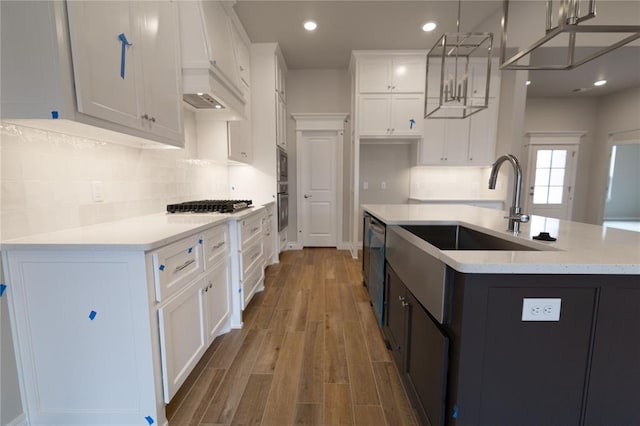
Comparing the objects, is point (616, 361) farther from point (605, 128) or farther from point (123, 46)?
point (605, 128)

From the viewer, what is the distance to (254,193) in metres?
3.77

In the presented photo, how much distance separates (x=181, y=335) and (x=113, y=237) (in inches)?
23.8

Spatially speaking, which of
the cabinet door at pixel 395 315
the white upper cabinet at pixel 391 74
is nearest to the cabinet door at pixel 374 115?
the white upper cabinet at pixel 391 74

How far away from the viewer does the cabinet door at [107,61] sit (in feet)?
3.65

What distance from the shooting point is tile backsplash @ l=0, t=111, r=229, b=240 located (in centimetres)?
119

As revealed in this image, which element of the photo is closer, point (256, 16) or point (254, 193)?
point (256, 16)

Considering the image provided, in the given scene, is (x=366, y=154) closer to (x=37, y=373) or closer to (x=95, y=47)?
(x=95, y=47)

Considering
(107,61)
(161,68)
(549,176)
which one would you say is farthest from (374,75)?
(549,176)

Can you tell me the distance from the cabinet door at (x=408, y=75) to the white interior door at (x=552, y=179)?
11.6 feet

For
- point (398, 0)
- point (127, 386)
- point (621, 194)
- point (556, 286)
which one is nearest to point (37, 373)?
point (127, 386)

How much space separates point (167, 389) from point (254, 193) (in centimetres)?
273

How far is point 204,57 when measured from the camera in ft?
6.58

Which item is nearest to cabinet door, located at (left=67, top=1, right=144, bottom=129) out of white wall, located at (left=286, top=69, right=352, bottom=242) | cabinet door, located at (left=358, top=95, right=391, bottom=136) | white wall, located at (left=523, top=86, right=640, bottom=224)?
cabinet door, located at (left=358, top=95, right=391, bottom=136)

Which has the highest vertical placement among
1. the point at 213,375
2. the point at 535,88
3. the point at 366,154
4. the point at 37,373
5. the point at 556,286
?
the point at 535,88
